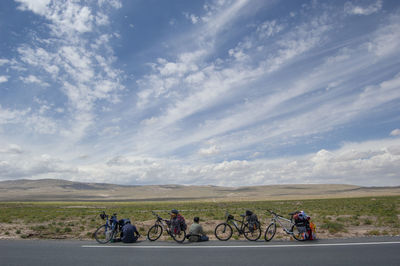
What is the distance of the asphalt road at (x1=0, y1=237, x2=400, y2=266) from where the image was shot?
8.77 meters

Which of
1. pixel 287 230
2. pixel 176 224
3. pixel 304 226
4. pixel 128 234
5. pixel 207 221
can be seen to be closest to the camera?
pixel 304 226

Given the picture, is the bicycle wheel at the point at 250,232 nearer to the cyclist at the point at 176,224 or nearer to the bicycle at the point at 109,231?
the cyclist at the point at 176,224

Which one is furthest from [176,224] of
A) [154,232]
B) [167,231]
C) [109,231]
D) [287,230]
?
[287,230]

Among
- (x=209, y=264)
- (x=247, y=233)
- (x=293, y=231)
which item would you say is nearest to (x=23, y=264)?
(x=209, y=264)

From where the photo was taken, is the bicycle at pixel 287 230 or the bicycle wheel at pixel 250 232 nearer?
the bicycle at pixel 287 230

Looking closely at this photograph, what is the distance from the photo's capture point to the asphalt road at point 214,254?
345 inches

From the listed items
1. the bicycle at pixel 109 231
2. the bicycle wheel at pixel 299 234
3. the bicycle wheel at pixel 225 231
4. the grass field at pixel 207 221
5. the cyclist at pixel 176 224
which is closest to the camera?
the bicycle wheel at pixel 299 234

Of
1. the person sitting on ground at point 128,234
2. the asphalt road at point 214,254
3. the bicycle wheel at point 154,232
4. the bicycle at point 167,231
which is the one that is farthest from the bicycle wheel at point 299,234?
the person sitting on ground at point 128,234

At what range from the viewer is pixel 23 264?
362 inches

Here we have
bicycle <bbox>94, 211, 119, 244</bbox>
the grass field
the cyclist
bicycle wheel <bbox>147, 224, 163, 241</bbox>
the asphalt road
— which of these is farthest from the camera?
the grass field

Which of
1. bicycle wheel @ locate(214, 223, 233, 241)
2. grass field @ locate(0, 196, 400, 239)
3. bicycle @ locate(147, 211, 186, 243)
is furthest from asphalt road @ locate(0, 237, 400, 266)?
grass field @ locate(0, 196, 400, 239)

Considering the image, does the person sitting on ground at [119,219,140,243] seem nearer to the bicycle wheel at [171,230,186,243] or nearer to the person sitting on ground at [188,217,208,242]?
the bicycle wheel at [171,230,186,243]

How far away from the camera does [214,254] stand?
10016mm

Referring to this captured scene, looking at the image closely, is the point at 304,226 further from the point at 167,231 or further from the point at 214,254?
the point at 167,231
